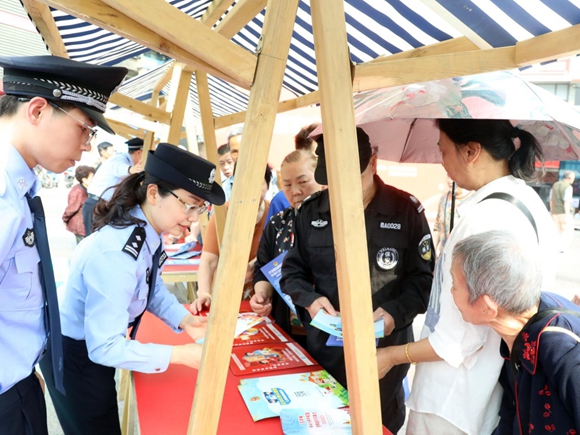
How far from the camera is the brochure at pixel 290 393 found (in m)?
1.47

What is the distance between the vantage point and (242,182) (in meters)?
1.10

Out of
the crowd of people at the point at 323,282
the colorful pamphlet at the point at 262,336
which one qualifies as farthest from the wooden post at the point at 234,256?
the colorful pamphlet at the point at 262,336

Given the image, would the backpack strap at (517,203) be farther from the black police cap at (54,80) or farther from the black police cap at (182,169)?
the black police cap at (54,80)

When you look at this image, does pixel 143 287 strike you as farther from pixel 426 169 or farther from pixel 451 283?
pixel 426 169

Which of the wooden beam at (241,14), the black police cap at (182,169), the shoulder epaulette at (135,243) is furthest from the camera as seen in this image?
the wooden beam at (241,14)

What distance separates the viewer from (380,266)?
1962mm

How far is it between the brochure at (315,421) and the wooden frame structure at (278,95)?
0.17 m

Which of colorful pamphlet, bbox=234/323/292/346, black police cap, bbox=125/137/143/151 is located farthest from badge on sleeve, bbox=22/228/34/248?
black police cap, bbox=125/137/143/151

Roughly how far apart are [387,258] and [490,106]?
76 cm

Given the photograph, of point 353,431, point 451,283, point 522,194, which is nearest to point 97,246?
point 353,431

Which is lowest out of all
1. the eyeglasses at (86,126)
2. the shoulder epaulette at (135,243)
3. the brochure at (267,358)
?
the brochure at (267,358)

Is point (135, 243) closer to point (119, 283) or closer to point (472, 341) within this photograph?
point (119, 283)

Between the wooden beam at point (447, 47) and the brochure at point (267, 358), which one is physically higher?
the wooden beam at point (447, 47)

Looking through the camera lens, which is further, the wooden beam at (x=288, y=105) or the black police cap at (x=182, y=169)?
the wooden beam at (x=288, y=105)
